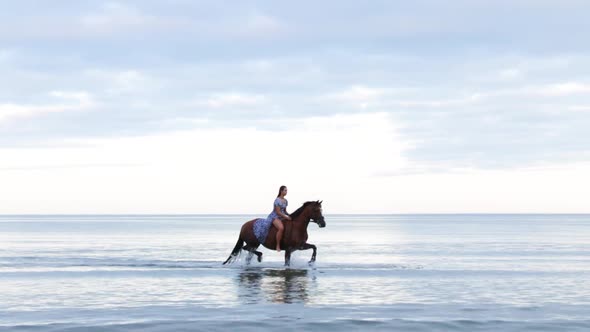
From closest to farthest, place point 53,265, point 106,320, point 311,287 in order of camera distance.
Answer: point 106,320 < point 311,287 < point 53,265

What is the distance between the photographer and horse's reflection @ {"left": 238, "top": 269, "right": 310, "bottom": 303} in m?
18.0

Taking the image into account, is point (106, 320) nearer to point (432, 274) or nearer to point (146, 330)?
point (146, 330)

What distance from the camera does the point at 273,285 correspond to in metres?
21.0

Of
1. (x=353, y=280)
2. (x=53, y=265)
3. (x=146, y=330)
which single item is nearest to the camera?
(x=146, y=330)

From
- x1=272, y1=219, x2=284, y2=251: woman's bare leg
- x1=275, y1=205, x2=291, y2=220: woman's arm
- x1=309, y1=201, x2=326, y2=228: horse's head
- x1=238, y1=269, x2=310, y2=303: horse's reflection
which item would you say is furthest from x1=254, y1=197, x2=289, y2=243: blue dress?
x1=238, y1=269, x2=310, y2=303: horse's reflection

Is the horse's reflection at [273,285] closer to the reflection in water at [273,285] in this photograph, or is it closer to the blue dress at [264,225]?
the reflection in water at [273,285]

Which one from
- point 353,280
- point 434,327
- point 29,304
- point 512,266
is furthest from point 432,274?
point 29,304

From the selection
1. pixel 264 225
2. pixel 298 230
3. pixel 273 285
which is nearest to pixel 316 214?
pixel 298 230

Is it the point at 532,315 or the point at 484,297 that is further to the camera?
the point at 484,297

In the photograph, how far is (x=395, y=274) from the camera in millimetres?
24828

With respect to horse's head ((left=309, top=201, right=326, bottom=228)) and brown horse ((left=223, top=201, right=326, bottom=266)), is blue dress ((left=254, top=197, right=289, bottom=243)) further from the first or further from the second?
horse's head ((left=309, top=201, right=326, bottom=228))

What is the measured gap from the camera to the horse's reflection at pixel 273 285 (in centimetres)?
1802

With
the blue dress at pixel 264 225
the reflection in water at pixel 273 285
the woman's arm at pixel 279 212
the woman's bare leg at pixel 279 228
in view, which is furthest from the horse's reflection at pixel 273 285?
the woman's arm at pixel 279 212

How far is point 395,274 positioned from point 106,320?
12.2m
